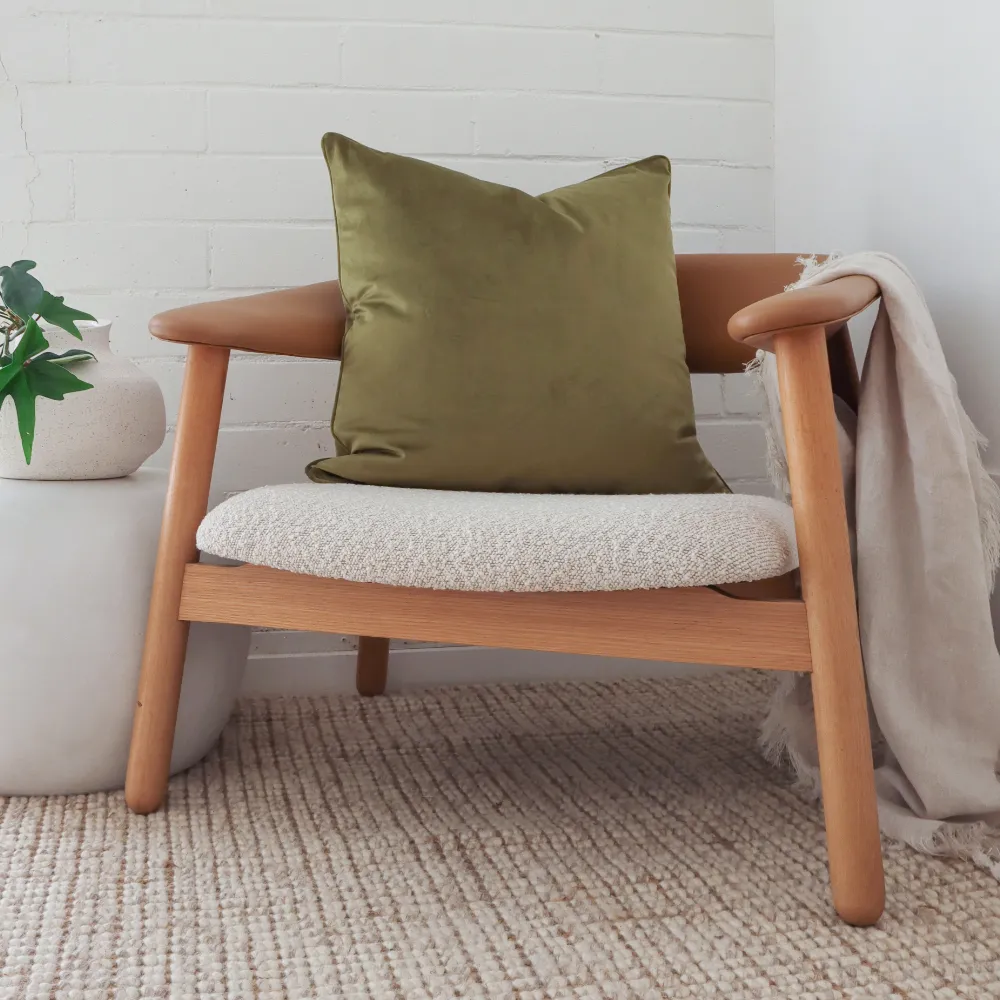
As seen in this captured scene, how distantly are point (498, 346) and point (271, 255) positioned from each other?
22.8 inches

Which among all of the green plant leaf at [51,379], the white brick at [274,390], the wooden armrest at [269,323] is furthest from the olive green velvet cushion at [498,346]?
the white brick at [274,390]

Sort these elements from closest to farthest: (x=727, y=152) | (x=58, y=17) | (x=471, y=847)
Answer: (x=471, y=847) → (x=58, y=17) → (x=727, y=152)

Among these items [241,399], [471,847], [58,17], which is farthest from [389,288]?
[58,17]

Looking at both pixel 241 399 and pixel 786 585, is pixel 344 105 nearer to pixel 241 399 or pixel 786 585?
pixel 241 399

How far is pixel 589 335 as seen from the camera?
121 cm

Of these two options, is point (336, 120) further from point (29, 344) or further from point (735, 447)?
point (735, 447)

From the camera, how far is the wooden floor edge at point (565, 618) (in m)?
0.92

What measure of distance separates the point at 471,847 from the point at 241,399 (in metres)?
0.85

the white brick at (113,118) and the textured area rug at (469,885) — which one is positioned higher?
the white brick at (113,118)

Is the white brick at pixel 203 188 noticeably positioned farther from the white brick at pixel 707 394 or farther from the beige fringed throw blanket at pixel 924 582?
the beige fringed throw blanket at pixel 924 582

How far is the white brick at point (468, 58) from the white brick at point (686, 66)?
4 cm

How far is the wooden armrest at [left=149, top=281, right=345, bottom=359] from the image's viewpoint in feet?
3.54

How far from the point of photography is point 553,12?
1.67 m

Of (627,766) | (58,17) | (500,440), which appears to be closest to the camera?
(500,440)
